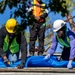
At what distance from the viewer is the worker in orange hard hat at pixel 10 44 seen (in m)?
8.35

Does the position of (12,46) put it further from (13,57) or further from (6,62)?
(6,62)

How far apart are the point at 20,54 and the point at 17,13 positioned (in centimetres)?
257

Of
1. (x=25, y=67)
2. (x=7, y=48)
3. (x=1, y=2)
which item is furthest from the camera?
(x=7, y=48)

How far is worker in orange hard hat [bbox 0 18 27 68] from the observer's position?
8352mm

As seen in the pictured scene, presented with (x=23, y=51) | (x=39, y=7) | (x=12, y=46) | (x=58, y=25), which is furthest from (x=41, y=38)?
(x=39, y=7)

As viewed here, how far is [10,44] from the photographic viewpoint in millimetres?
8758

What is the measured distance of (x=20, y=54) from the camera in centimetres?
877

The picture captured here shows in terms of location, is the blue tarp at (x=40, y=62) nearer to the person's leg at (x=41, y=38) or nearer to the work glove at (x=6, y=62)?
the work glove at (x=6, y=62)

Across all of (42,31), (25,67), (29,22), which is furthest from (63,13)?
(42,31)

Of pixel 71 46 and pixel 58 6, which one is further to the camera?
pixel 71 46

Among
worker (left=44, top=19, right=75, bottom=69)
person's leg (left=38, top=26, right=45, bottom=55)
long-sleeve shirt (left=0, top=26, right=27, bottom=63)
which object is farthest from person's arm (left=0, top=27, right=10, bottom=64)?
person's leg (left=38, top=26, right=45, bottom=55)

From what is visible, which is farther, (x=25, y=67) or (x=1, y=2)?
(x=25, y=67)

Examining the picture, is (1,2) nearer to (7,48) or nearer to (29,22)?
(29,22)

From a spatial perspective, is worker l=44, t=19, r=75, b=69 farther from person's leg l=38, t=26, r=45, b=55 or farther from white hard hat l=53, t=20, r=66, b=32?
person's leg l=38, t=26, r=45, b=55
